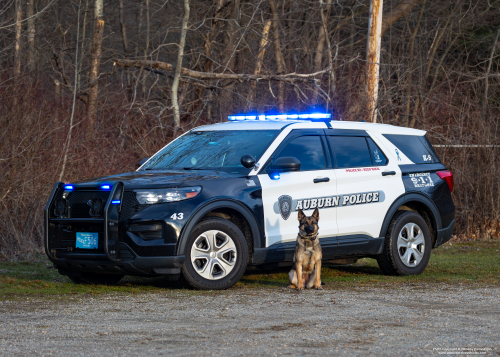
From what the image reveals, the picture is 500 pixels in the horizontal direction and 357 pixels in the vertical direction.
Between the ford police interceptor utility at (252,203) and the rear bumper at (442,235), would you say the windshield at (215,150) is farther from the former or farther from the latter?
the rear bumper at (442,235)

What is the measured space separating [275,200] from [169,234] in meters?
1.34

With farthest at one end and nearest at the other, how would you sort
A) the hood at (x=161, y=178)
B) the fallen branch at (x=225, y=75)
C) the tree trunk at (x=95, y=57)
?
the tree trunk at (x=95, y=57) → the fallen branch at (x=225, y=75) → the hood at (x=161, y=178)

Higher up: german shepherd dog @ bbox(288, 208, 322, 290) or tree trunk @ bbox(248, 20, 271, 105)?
tree trunk @ bbox(248, 20, 271, 105)

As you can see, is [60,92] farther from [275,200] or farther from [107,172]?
[275,200]

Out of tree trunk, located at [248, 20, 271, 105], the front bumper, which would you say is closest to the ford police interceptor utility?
the front bumper

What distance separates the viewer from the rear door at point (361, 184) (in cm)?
875

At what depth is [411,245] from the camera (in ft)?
31.1

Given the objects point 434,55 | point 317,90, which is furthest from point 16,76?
point 434,55

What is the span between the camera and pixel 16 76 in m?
13.5

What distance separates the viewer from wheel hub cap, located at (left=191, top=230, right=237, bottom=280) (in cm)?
768

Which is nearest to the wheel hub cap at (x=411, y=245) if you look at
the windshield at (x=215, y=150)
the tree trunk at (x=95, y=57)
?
the windshield at (x=215, y=150)

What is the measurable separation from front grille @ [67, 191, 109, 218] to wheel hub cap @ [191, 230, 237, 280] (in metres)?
1.09

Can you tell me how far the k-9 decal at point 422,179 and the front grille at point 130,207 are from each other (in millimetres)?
3739

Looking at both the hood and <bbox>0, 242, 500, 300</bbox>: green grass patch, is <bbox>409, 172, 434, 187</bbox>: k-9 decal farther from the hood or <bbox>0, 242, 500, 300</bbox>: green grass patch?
the hood
